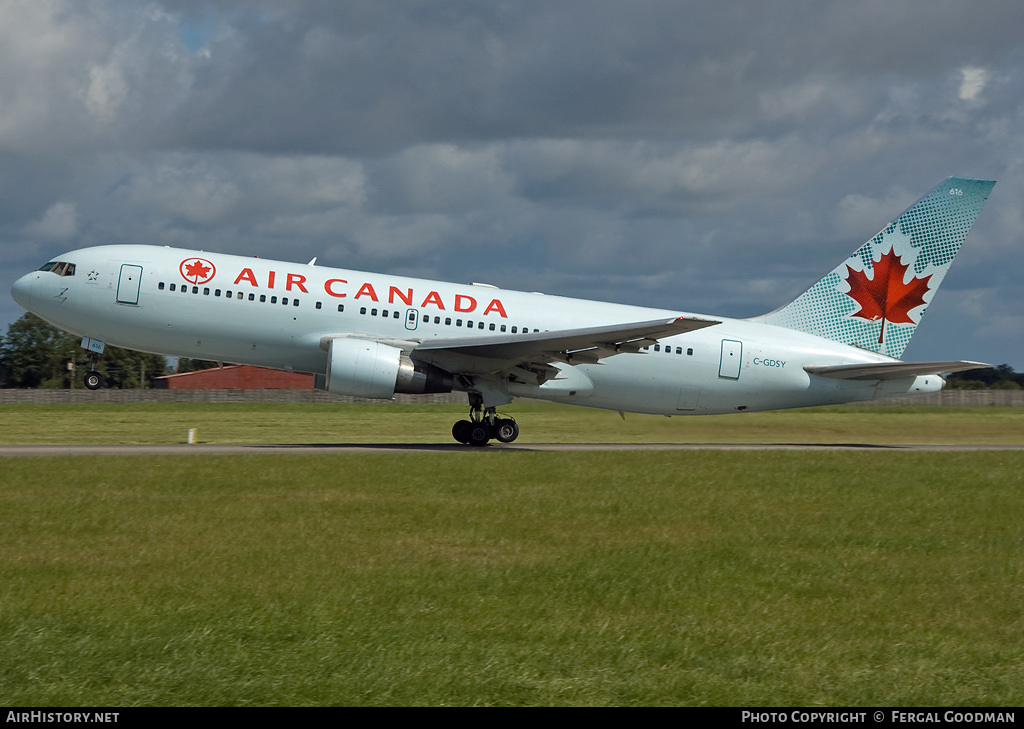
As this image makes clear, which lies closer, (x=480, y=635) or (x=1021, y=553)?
(x=480, y=635)

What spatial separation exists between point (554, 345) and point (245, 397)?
3789cm

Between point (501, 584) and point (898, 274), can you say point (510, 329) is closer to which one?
point (898, 274)

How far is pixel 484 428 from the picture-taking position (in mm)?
28469

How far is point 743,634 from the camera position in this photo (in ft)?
29.8

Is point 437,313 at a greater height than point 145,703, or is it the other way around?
point 437,313

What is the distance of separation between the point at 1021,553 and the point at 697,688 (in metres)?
7.44

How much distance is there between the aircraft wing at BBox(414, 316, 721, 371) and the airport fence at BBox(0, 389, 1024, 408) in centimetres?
2834

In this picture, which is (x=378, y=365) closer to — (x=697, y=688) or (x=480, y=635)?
(x=480, y=635)

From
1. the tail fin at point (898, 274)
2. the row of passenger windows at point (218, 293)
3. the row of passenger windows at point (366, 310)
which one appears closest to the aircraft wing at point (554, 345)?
the row of passenger windows at point (366, 310)

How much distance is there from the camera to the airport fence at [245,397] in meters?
56.7

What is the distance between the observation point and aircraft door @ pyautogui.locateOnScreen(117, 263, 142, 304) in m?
26.5

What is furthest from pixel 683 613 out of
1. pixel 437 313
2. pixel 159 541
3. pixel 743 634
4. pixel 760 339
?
pixel 760 339
